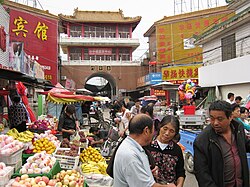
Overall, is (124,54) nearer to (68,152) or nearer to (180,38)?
(180,38)

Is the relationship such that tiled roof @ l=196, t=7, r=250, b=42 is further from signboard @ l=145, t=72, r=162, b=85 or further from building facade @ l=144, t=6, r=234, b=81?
building facade @ l=144, t=6, r=234, b=81

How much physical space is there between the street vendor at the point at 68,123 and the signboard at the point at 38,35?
1754 cm

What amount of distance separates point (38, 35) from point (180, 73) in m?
13.2

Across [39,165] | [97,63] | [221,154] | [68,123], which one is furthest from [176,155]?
[97,63]

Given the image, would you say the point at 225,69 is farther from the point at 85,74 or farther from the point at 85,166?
the point at 85,74

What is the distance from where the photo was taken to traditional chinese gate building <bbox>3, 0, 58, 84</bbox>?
22.8 m

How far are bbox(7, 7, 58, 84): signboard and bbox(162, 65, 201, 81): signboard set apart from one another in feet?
34.8

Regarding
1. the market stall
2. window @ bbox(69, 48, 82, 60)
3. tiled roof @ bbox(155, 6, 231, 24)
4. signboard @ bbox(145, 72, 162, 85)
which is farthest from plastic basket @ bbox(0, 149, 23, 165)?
window @ bbox(69, 48, 82, 60)

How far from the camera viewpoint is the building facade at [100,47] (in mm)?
34094

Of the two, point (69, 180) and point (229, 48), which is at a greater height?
point (229, 48)

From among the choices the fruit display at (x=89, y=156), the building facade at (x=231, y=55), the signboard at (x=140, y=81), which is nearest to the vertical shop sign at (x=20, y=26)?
the signboard at (x=140, y=81)

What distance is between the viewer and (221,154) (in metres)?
2.41

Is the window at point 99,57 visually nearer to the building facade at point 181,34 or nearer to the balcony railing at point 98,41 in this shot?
the balcony railing at point 98,41

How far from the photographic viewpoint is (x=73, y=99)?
450 inches
